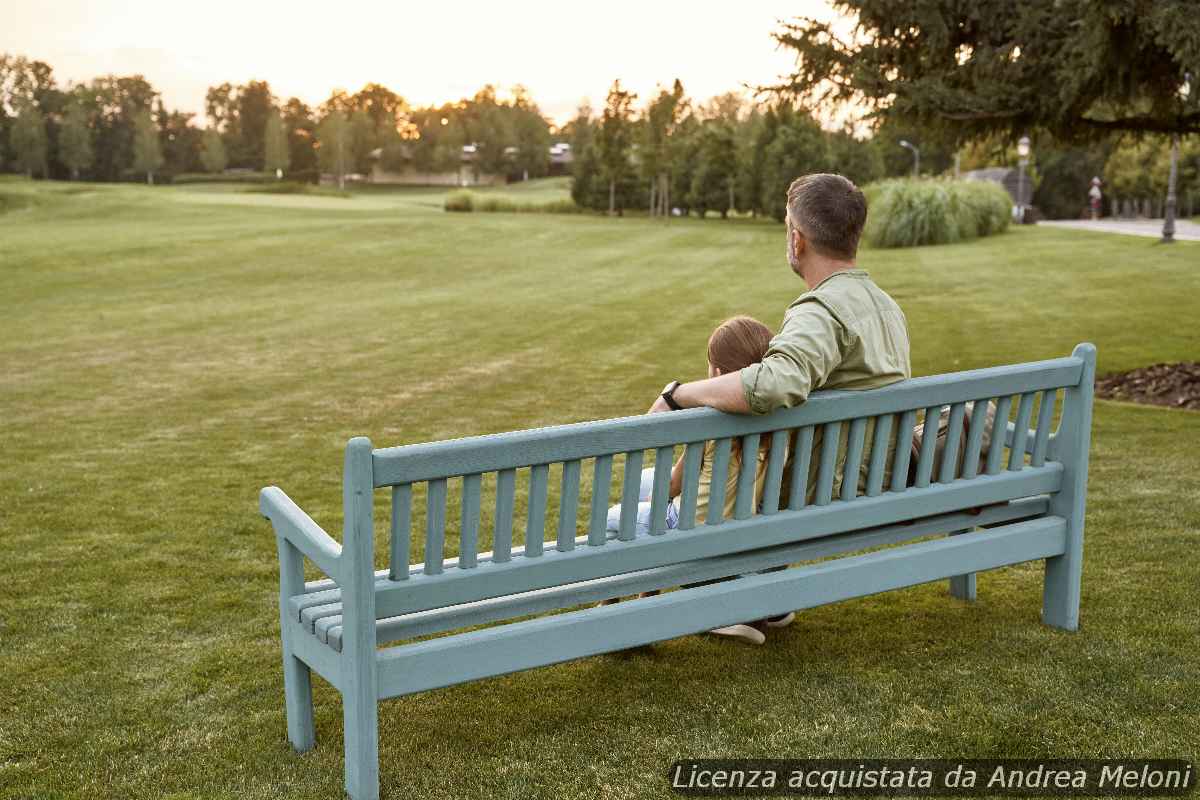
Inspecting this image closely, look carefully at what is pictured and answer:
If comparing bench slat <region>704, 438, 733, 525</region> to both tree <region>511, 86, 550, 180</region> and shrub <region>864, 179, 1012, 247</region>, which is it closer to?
shrub <region>864, 179, 1012, 247</region>

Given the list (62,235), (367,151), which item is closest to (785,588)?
(62,235)

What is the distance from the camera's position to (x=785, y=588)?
4082 millimetres

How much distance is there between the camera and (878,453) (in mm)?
4188

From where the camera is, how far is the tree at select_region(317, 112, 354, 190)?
103 m

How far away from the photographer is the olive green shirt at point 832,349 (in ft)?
12.2

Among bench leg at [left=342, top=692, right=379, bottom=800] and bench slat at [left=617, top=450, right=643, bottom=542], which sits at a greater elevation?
bench slat at [left=617, top=450, right=643, bottom=542]

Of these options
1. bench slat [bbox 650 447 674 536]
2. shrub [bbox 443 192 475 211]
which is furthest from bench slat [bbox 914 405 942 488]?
shrub [bbox 443 192 475 211]

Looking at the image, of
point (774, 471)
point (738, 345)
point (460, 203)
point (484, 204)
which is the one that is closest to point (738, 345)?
point (738, 345)

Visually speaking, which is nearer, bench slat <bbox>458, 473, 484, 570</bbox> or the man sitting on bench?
bench slat <bbox>458, 473, 484, 570</bbox>

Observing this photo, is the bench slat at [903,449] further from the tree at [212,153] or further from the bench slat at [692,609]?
the tree at [212,153]

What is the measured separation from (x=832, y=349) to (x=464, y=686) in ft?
5.88

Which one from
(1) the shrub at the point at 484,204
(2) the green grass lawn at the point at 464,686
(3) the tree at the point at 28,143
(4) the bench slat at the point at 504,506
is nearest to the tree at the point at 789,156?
(1) the shrub at the point at 484,204

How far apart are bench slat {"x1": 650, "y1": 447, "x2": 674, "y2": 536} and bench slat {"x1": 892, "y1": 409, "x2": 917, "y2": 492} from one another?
0.93 m

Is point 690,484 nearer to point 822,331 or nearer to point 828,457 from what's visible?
point 828,457
